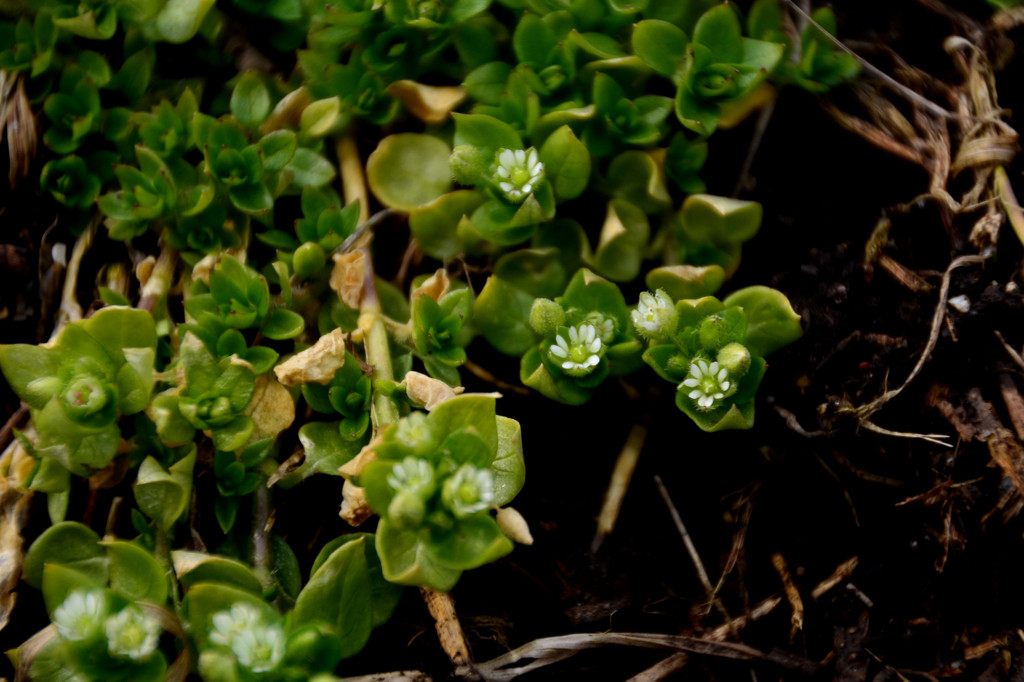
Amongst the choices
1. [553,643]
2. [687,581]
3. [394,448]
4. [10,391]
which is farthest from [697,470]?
[10,391]

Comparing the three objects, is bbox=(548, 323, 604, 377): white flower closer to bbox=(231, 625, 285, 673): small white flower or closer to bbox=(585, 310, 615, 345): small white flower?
bbox=(585, 310, 615, 345): small white flower

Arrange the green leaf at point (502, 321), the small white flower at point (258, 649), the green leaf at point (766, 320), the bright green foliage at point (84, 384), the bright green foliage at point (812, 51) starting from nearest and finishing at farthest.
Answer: the small white flower at point (258, 649) < the bright green foliage at point (84, 384) < the green leaf at point (766, 320) < the green leaf at point (502, 321) < the bright green foliage at point (812, 51)

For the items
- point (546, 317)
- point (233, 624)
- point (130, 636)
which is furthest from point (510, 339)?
point (130, 636)

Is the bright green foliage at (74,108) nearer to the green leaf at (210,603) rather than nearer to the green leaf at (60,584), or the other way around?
the green leaf at (60,584)

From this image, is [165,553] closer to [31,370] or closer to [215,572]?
[215,572]

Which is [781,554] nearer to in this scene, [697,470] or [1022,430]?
[697,470]

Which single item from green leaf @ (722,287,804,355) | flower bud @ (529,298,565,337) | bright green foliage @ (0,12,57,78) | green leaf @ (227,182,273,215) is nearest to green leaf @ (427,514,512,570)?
flower bud @ (529,298,565,337)

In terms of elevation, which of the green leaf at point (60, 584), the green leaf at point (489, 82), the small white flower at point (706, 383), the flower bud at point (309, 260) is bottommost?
the green leaf at point (60, 584)

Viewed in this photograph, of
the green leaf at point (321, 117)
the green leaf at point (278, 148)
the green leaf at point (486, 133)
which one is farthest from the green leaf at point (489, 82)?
the green leaf at point (278, 148)
